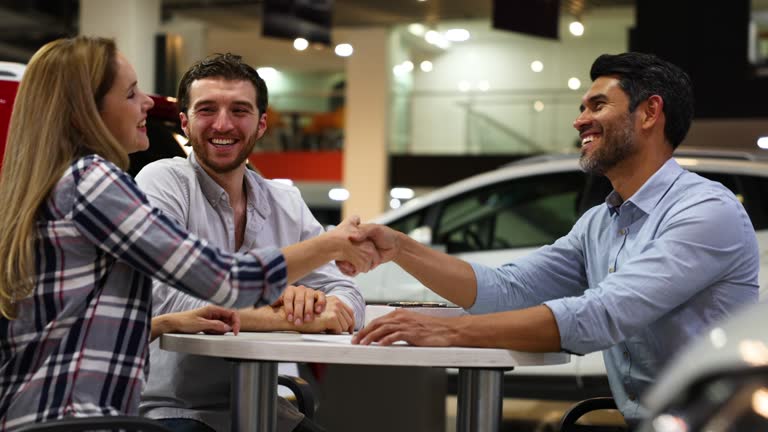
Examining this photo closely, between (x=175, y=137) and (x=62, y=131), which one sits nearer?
(x=62, y=131)

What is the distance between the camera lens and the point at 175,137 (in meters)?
3.54

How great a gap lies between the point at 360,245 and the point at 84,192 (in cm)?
79

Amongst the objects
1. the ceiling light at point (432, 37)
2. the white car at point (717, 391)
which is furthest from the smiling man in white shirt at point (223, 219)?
the ceiling light at point (432, 37)


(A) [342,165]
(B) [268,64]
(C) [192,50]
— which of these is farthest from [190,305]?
(B) [268,64]

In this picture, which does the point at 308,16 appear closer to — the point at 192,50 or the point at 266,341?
the point at 192,50

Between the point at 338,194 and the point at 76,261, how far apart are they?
17.1 metres

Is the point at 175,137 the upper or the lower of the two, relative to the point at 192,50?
lower

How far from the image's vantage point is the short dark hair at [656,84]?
2.52m

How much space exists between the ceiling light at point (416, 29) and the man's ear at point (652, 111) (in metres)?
16.8

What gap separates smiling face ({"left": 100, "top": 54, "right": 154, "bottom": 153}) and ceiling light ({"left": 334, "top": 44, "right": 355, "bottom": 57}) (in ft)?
55.6

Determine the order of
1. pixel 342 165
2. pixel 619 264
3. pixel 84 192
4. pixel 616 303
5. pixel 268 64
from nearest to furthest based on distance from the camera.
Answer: pixel 84 192, pixel 616 303, pixel 619 264, pixel 342 165, pixel 268 64

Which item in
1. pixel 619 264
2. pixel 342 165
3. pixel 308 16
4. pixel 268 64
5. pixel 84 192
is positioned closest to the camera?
pixel 84 192

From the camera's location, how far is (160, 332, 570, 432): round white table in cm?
197

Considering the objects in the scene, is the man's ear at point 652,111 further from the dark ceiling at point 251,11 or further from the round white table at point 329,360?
the dark ceiling at point 251,11
